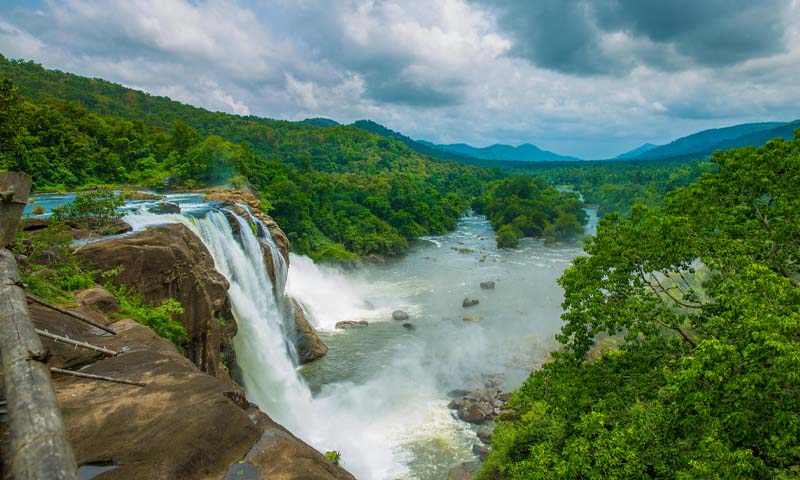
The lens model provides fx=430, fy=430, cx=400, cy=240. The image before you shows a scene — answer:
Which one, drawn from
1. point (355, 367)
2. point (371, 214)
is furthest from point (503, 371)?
point (371, 214)

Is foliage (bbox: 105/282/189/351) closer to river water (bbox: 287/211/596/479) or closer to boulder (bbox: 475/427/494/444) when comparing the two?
river water (bbox: 287/211/596/479)

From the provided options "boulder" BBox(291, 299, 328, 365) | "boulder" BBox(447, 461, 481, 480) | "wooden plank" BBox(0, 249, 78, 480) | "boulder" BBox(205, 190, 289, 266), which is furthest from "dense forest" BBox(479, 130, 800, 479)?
"boulder" BBox(205, 190, 289, 266)

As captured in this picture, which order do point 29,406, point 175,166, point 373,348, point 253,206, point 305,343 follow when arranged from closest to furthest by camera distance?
1. point 29,406
2. point 305,343
3. point 373,348
4. point 253,206
5. point 175,166

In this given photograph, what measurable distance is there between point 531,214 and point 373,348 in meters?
53.1

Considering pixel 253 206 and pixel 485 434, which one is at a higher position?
pixel 253 206

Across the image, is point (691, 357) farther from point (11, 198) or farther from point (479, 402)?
point (479, 402)

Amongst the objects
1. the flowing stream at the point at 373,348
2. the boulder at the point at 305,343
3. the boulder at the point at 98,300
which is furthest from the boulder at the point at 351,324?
the boulder at the point at 98,300

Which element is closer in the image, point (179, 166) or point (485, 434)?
point (485, 434)

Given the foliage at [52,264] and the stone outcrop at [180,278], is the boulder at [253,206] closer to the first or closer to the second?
the stone outcrop at [180,278]

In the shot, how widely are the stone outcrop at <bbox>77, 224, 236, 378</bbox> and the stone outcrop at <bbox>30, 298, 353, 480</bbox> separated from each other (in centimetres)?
673

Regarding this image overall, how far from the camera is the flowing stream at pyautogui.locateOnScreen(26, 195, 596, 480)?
1856cm

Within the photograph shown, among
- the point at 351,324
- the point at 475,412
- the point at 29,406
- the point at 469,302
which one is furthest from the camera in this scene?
the point at 469,302

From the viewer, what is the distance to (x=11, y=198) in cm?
461

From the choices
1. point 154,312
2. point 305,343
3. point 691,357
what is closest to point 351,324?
point 305,343
